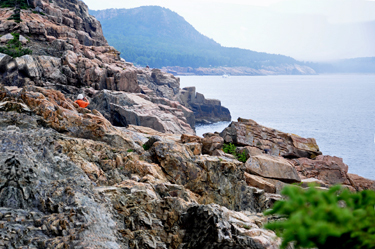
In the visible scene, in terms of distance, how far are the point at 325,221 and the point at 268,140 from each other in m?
24.8

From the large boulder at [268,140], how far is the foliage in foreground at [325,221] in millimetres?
22070

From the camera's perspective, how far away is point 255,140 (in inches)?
1061

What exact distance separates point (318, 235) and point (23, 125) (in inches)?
533

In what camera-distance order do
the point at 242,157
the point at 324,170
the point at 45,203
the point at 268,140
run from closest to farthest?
the point at 45,203
the point at 242,157
the point at 324,170
the point at 268,140

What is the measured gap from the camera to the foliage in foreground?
11.1ft

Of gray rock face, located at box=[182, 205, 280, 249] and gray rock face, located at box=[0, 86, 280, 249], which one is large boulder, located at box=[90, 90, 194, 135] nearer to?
gray rock face, located at box=[0, 86, 280, 249]

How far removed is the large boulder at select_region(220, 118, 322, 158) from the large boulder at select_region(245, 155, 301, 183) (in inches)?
225

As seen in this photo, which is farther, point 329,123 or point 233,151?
point 329,123

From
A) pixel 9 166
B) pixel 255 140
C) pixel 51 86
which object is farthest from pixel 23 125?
pixel 51 86

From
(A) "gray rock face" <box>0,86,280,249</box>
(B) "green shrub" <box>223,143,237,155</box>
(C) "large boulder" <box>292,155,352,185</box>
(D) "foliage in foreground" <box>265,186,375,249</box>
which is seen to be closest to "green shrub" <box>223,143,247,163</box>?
(B) "green shrub" <box>223,143,237,155</box>

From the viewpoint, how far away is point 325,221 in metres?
3.49

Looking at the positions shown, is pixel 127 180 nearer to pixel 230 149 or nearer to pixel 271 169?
pixel 271 169

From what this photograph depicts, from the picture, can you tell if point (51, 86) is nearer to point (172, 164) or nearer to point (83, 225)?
point (172, 164)

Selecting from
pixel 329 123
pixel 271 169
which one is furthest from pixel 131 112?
pixel 329 123
